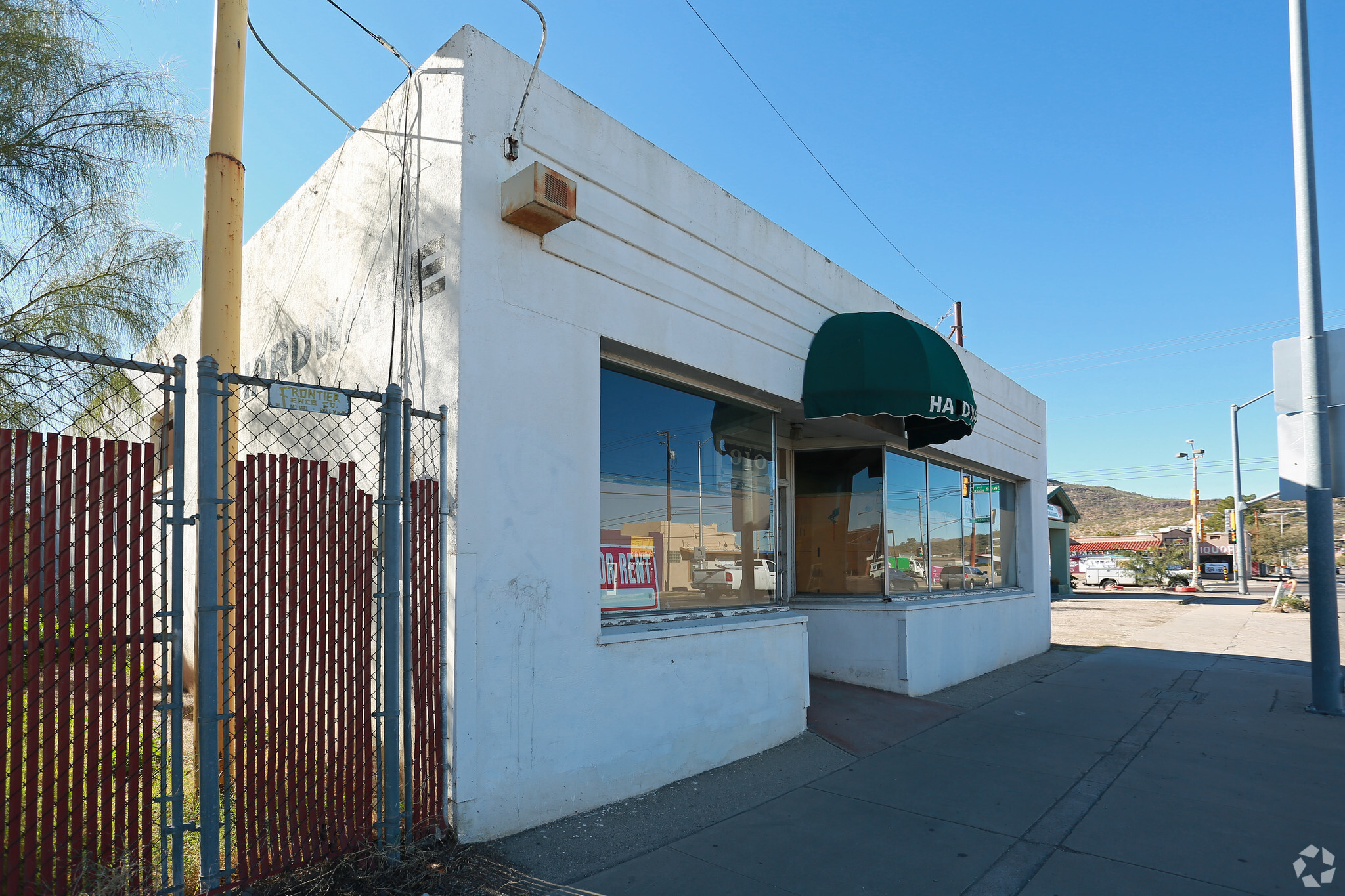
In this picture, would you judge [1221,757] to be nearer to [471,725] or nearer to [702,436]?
[702,436]

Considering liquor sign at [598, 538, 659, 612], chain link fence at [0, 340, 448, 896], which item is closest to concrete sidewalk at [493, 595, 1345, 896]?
chain link fence at [0, 340, 448, 896]

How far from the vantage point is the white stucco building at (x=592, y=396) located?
4.79 m

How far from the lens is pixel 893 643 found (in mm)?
9250

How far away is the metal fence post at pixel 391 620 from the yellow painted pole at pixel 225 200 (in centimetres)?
116

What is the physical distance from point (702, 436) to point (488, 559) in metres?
2.94

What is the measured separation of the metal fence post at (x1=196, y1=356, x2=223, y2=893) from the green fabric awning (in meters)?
5.46

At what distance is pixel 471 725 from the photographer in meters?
4.54

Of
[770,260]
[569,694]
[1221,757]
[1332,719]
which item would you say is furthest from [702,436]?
[1332,719]

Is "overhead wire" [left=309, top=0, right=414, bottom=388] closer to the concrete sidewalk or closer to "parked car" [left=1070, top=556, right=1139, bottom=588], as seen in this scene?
the concrete sidewalk

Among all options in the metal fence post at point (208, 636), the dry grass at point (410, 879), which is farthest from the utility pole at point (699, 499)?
the metal fence post at point (208, 636)

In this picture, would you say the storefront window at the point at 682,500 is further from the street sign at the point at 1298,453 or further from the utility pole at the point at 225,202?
the street sign at the point at 1298,453

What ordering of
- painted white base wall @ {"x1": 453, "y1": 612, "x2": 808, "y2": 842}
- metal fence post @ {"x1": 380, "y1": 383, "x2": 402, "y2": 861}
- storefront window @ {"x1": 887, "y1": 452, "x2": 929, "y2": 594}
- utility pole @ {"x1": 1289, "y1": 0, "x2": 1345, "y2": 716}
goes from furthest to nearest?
1. storefront window @ {"x1": 887, "y1": 452, "x2": 929, "y2": 594}
2. utility pole @ {"x1": 1289, "y1": 0, "x2": 1345, "y2": 716}
3. painted white base wall @ {"x1": 453, "y1": 612, "x2": 808, "y2": 842}
4. metal fence post @ {"x1": 380, "y1": 383, "x2": 402, "y2": 861}

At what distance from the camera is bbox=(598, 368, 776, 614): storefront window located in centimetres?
614

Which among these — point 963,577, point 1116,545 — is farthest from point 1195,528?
point 963,577
